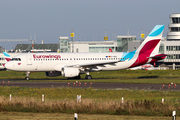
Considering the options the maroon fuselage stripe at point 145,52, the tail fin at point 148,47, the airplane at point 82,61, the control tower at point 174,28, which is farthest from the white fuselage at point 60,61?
the control tower at point 174,28

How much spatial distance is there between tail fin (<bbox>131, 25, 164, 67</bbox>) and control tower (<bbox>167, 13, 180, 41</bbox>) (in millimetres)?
77291

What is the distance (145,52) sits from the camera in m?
54.8

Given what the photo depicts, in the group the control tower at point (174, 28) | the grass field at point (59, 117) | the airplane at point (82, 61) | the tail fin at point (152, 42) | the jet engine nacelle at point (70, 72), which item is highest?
the control tower at point (174, 28)

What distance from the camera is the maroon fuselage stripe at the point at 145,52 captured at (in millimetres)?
54250

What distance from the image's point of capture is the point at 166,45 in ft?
401

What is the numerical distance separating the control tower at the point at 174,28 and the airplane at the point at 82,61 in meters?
77.3

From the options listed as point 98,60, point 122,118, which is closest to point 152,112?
point 122,118

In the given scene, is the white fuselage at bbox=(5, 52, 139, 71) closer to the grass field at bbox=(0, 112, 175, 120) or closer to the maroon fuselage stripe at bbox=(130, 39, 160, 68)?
the maroon fuselage stripe at bbox=(130, 39, 160, 68)

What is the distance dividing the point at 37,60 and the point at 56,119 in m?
34.9

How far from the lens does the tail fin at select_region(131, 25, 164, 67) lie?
54.3 metres

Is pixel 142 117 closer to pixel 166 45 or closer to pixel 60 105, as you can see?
pixel 60 105

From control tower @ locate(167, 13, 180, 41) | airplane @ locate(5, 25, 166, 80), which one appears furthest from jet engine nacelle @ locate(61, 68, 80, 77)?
control tower @ locate(167, 13, 180, 41)

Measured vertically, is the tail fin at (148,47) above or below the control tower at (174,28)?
below

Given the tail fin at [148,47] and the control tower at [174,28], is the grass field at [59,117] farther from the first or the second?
the control tower at [174,28]
